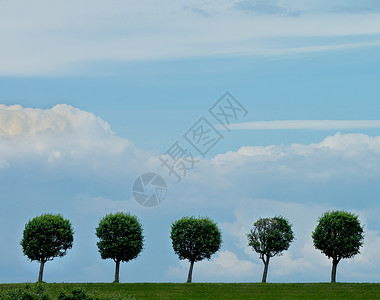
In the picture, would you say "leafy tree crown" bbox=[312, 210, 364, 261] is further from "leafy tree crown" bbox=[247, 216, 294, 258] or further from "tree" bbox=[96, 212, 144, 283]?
"tree" bbox=[96, 212, 144, 283]

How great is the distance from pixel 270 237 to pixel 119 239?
17.1 meters

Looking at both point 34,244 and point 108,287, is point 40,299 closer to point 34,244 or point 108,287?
point 108,287

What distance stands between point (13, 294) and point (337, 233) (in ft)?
118

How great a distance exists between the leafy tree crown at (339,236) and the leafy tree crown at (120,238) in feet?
66.2

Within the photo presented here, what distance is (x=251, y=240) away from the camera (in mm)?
61906

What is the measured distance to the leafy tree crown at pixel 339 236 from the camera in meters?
58.8

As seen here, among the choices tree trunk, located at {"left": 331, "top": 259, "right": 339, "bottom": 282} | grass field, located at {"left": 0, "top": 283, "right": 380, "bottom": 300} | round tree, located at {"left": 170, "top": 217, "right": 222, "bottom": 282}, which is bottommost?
grass field, located at {"left": 0, "top": 283, "right": 380, "bottom": 300}

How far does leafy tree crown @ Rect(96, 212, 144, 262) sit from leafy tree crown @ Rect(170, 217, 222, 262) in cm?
418

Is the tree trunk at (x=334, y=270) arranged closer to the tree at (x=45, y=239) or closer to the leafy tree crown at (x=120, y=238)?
the leafy tree crown at (x=120, y=238)

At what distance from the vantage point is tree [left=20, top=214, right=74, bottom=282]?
60.5 m

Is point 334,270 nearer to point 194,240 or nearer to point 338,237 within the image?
point 338,237

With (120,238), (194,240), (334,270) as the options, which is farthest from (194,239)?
(334,270)

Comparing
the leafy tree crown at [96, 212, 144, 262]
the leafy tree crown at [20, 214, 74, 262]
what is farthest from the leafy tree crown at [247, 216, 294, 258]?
the leafy tree crown at [20, 214, 74, 262]

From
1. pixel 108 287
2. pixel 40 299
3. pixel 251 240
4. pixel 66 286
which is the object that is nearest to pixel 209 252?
pixel 251 240
